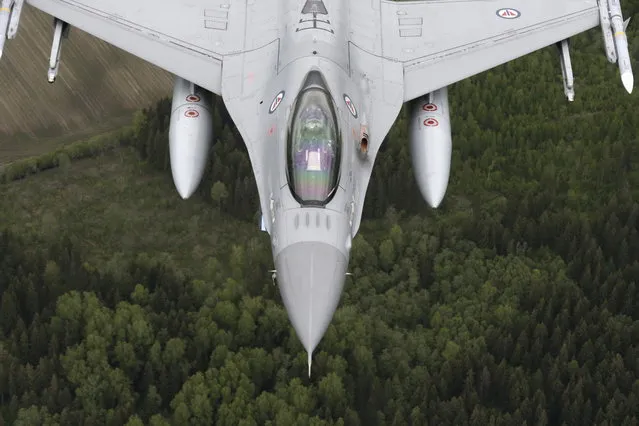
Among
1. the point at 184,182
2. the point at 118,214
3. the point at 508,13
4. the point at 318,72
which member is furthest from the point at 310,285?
the point at 118,214

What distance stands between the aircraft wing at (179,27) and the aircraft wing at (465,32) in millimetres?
3952

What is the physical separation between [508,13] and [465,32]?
165cm

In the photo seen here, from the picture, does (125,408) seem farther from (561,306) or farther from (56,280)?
(561,306)

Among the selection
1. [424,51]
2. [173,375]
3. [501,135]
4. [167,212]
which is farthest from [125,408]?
[501,135]

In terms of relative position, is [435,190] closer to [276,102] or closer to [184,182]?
[276,102]

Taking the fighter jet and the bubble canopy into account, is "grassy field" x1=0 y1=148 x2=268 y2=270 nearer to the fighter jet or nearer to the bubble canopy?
the fighter jet

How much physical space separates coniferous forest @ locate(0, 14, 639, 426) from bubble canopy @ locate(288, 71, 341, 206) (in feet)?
25.3

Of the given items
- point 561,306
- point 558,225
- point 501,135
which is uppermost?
point 501,135

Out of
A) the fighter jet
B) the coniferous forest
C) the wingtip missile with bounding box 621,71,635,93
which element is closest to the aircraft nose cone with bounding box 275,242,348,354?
the fighter jet

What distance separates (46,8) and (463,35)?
12.5m

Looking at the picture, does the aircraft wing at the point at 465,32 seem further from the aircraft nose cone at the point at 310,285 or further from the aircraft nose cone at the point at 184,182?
the aircraft nose cone at the point at 310,285

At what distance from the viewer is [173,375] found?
42625mm

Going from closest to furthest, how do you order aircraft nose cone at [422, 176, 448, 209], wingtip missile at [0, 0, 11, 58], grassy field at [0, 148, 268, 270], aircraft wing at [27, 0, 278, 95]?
aircraft nose cone at [422, 176, 448, 209]
aircraft wing at [27, 0, 278, 95]
wingtip missile at [0, 0, 11, 58]
grassy field at [0, 148, 268, 270]

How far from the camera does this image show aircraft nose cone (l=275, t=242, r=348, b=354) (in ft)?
116
